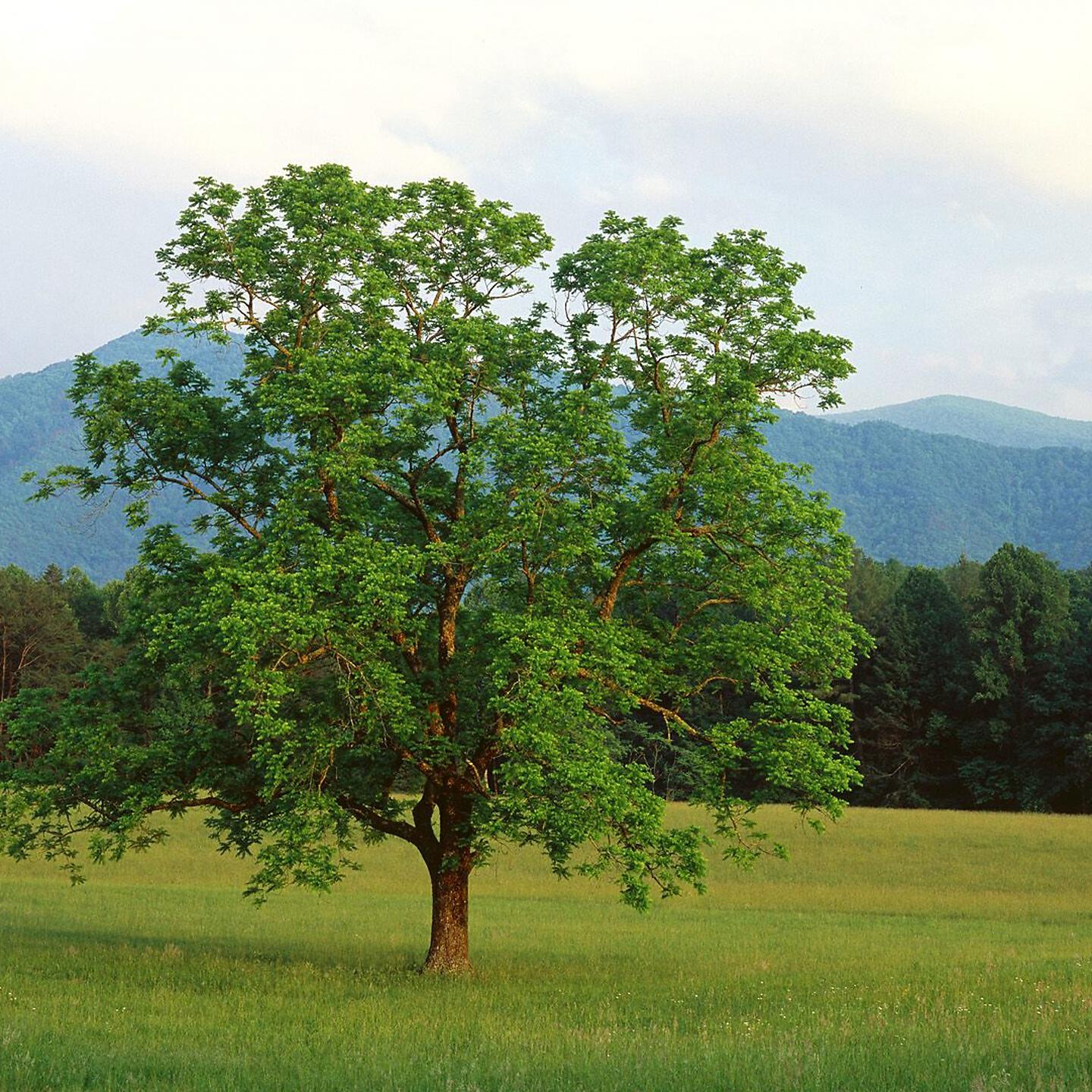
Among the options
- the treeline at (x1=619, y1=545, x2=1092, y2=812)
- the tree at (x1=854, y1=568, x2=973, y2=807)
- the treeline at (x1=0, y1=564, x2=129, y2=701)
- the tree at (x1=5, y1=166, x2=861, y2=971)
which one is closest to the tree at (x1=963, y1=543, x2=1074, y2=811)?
the treeline at (x1=619, y1=545, x2=1092, y2=812)

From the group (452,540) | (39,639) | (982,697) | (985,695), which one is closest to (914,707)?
(982,697)

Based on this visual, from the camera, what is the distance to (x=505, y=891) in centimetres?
5100

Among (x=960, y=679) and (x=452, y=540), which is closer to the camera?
(x=452, y=540)

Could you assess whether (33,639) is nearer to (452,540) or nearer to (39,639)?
(39,639)

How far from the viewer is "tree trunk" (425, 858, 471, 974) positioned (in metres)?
24.3

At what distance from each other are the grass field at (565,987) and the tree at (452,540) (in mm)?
2517

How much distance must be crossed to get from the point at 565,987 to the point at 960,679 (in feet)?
237

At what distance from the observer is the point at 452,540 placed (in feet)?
73.9

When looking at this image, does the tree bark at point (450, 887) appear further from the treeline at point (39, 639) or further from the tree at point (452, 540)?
the treeline at point (39, 639)

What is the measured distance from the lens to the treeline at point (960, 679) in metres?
82.9

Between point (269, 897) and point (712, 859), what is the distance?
2062cm

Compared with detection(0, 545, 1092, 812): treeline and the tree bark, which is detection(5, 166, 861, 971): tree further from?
detection(0, 545, 1092, 812): treeline

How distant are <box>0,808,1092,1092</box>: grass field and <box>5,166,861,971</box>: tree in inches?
99.1

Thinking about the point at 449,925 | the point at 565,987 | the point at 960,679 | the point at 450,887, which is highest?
the point at 960,679
